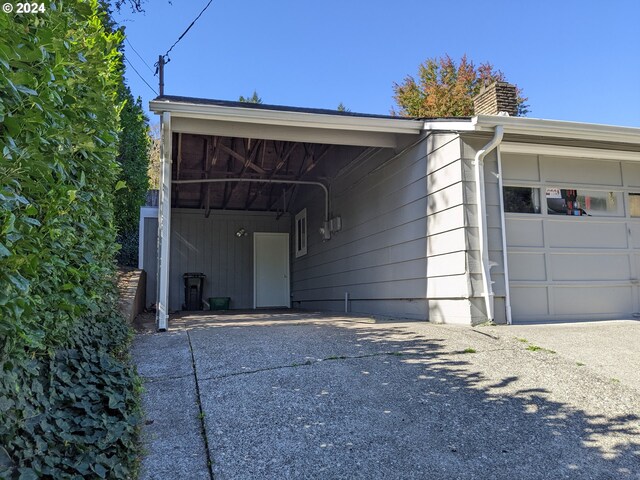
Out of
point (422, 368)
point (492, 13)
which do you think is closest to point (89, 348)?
point (422, 368)

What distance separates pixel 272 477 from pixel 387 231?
16.5ft

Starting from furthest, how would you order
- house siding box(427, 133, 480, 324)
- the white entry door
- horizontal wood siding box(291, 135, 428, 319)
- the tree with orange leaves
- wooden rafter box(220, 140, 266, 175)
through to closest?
the tree with orange leaves → the white entry door → wooden rafter box(220, 140, 266, 175) → horizontal wood siding box(291, 135, 428, 319) → house siding box(427, 133, 480, 324)

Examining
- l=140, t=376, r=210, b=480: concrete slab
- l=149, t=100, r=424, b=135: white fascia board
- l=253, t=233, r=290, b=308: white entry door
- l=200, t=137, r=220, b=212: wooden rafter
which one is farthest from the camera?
l=253, t=233, r=290, b=308: white entry door

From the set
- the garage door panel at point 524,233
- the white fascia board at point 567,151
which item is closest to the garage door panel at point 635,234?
the white fascia board at point 567,151

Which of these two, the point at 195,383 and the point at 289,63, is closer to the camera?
the point at 195,383

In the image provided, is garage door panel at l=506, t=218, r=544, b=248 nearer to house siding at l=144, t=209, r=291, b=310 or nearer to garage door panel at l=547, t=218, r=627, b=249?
garage door panel at l=547, t=218, r=627, b=249

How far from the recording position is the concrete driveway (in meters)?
2.21

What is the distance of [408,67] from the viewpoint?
19.3 metres

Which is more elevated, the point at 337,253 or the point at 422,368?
the point at 337,253

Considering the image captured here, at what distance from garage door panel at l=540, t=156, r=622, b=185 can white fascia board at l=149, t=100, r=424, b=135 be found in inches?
70.7

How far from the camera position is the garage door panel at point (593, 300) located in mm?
5602

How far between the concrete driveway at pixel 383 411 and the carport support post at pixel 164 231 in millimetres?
957

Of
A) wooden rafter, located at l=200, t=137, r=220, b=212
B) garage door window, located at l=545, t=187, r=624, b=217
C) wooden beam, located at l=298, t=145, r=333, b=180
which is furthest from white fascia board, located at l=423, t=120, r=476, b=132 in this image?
wooden rafter, located at l=200, t=137, r=220, b=212

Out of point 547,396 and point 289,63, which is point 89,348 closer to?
point 547,396
